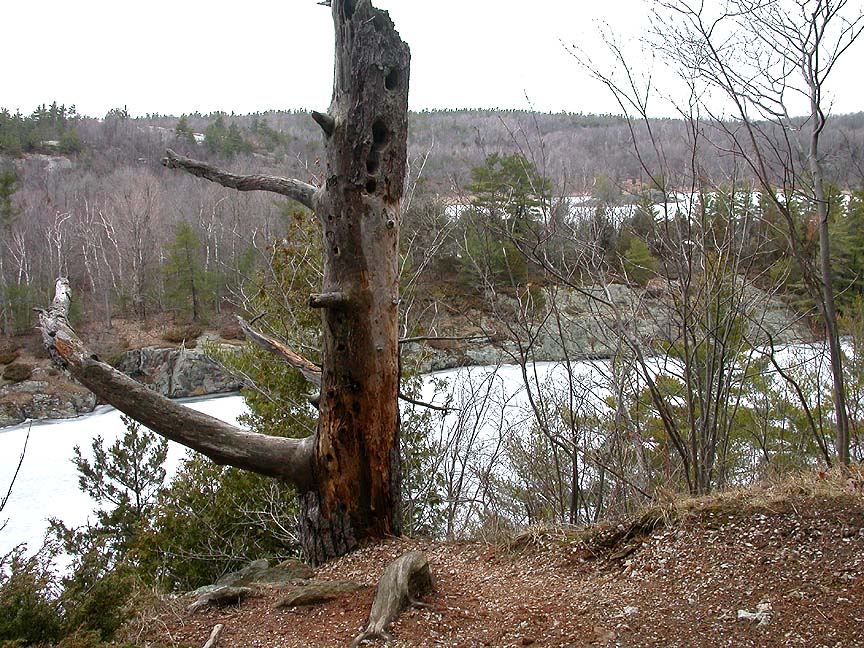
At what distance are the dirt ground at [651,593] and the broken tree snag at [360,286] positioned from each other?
0.66 m

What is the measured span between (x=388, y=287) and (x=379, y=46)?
158cm

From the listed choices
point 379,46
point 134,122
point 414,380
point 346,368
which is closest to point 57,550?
point 346,368

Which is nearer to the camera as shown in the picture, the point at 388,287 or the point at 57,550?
the point at 57,550

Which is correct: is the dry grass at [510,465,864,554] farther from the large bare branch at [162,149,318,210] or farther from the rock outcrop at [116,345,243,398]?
the rock outcrop at [116,345,243,398]

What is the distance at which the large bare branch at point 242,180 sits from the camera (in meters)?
4.60

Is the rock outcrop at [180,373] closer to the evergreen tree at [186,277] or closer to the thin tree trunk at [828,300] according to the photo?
the evergreen tree at [186,277]

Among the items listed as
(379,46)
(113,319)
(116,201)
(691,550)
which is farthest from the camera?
(116,201)

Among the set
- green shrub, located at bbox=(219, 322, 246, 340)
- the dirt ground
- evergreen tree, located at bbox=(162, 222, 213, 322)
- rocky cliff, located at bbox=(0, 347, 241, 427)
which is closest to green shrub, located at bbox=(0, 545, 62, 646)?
the dirt ground

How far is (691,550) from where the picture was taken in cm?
351

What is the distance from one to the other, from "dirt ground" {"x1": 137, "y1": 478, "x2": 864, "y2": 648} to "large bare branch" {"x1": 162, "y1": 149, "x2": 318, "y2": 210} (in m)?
2.61

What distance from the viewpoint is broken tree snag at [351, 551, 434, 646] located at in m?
3.22

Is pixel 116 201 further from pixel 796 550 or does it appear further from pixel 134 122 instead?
pixel 796 550

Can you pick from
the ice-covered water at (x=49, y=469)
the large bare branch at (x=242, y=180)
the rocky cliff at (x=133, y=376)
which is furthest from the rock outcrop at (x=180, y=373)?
the large bare branch at (x=242, y=180)

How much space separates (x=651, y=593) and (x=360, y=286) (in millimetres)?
2540
